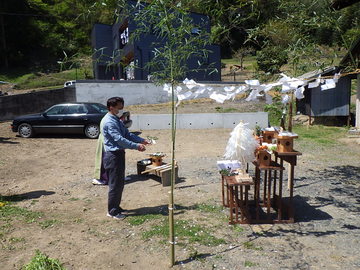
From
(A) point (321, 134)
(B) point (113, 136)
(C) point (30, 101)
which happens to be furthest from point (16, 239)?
(C) point (30, 101)

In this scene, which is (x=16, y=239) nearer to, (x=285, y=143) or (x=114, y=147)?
(x=114, y=147)

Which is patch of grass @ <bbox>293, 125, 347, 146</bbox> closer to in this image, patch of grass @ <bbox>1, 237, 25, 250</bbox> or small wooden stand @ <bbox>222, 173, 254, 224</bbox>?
small wooden stand @ <bbox>222, 173, 254, 224</bbox>

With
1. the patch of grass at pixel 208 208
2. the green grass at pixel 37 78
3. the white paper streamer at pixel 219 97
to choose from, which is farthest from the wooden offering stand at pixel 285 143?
the green grass at pixel 37 78

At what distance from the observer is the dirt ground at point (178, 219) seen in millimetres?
4121

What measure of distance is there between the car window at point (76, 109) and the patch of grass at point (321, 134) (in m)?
8.30

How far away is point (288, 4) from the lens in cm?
666

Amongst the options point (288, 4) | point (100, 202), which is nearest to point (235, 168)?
point (100, 202)

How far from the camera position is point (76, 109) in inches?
515

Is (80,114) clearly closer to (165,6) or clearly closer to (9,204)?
(9,204)

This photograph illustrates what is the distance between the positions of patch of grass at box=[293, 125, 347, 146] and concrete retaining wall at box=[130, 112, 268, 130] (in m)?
1.78

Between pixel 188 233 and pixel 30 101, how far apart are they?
56.3ft

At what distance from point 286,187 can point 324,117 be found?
11.4m

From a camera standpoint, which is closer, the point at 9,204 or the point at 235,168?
the point at 235,168

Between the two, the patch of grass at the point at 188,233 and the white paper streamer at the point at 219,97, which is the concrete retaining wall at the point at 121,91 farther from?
the patch of grass at the point at 188,233
